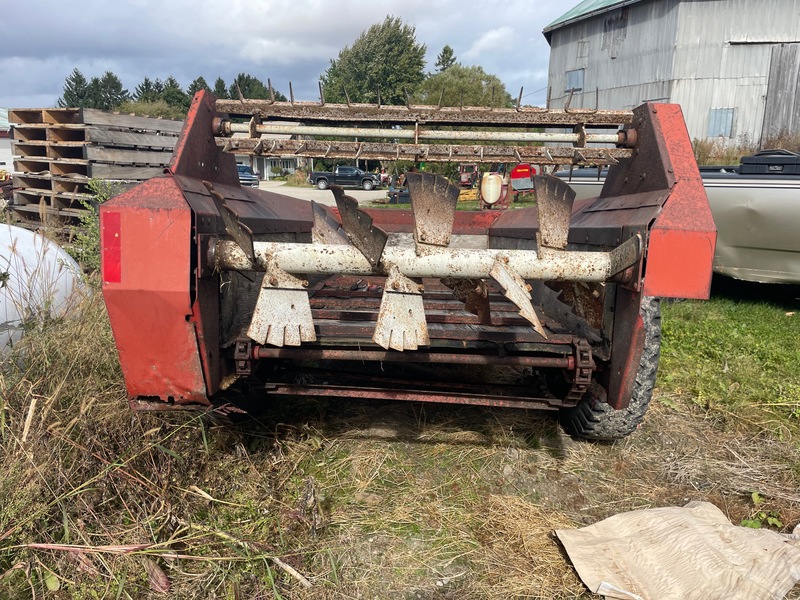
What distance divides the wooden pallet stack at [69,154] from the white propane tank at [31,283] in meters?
3.83

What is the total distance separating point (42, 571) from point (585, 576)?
5.99ft

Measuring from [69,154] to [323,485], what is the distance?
289 inches

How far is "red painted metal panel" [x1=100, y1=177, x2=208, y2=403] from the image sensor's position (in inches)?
74.5

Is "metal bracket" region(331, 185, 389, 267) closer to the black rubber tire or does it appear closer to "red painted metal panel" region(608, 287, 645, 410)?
"red painted metal panel" region(608, 287, 645, 410)

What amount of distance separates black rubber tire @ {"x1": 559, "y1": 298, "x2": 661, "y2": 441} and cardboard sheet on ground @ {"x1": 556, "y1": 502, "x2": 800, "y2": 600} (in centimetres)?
46

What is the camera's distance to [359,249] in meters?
1.80

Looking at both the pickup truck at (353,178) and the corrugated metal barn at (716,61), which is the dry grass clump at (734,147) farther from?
the pickup truck at (353,178)

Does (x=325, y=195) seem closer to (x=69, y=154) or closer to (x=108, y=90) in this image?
(x=69, y=154)

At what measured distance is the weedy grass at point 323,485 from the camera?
1920 millimetres

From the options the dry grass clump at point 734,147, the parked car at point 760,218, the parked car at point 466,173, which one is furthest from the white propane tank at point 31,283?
the dry grass clump at point 734,147

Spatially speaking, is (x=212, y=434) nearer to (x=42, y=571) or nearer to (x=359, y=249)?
(x=42, y=571)

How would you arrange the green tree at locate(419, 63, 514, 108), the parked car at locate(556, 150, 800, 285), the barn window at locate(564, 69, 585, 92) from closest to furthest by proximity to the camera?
the parked car at locate(556, 150, 800, 285) < the barn window at locate(564, 69, 585, 92) < the green tree at locate(419, 63, 514, 108)

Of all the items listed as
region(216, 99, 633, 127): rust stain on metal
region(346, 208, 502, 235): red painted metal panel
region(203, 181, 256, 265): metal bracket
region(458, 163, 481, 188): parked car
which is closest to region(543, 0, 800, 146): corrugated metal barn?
region(458, 163, 481, 188): parked car

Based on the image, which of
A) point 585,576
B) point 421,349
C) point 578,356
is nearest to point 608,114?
point 578,356
